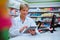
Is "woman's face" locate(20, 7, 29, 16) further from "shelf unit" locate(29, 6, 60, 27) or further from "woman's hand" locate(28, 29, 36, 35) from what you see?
"woman's hand" locate(28, 29, 36, 35)

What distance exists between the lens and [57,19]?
121cm

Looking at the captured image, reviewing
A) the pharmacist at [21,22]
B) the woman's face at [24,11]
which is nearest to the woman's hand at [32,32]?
the pharmacist at [21,22]

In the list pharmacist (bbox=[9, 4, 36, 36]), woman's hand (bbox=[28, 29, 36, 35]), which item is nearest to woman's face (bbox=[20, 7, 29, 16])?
pharmacist (bbox=[9, 4, 36, 36])

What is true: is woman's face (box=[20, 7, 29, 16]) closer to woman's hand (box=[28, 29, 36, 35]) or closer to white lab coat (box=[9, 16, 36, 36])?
white lab coat (box=[9, 16, 36, 36])

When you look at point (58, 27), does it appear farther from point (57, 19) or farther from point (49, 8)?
point (49, 8)

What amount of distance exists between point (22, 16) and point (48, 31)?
29 cm

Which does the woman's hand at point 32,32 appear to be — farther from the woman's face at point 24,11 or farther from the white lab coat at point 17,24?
the woman's face at point 24,11

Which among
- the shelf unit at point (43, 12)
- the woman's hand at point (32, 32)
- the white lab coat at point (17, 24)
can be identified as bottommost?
the woman's hand at point (32, 32)

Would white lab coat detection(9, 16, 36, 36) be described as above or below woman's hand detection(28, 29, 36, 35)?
above

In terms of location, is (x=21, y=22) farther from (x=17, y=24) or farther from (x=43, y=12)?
(x=43, y=12)

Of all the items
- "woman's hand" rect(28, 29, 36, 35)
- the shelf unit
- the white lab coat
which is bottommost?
"woman's hand" rect(28, 29, 36, 35)

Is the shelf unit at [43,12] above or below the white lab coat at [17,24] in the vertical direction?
above

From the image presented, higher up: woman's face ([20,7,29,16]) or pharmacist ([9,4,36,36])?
woman's face ([20,7,29,16])

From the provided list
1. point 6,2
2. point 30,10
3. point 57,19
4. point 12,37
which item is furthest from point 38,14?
point 6,2
